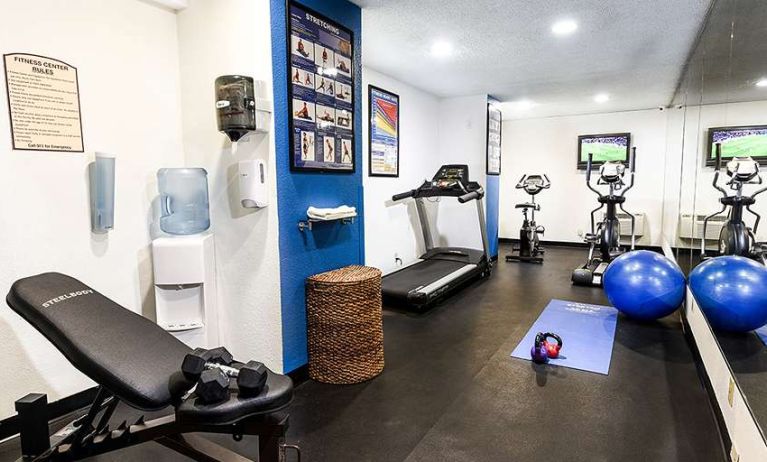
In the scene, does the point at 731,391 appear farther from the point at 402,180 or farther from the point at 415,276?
the point at 402,180

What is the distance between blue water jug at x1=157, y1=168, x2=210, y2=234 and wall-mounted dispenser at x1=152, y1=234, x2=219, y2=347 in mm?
215

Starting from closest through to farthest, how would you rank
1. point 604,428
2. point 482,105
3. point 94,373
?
1. point 94,373
2. point 604,428
3. point 482,105

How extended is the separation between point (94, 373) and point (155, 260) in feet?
4.07

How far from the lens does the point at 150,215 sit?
276 cm

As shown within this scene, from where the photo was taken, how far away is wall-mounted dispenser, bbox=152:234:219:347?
250cm

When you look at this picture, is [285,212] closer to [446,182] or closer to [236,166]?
[236,166]

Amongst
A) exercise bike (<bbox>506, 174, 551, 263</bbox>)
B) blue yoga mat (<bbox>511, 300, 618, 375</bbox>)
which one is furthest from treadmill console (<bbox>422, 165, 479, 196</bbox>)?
blue yoga mat (<bbox>511, 300, 618, 375</bbox>)

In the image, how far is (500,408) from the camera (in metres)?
2.50

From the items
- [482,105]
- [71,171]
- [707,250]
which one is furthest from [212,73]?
[482,105]

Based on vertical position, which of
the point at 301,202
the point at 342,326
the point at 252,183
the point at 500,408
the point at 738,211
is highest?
the point at 252,183

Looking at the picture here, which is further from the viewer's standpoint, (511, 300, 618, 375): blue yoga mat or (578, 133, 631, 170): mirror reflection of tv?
(578, 133, 631, 170): mirror reflection of tv

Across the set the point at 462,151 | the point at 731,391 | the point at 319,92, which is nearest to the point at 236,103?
the point at 319,92

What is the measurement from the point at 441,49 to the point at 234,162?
2.62 meters

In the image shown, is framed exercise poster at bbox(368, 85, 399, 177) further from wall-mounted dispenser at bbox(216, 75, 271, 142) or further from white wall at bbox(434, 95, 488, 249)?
wall-mounted dispenser at bbox(216, 75, 271, 142)
